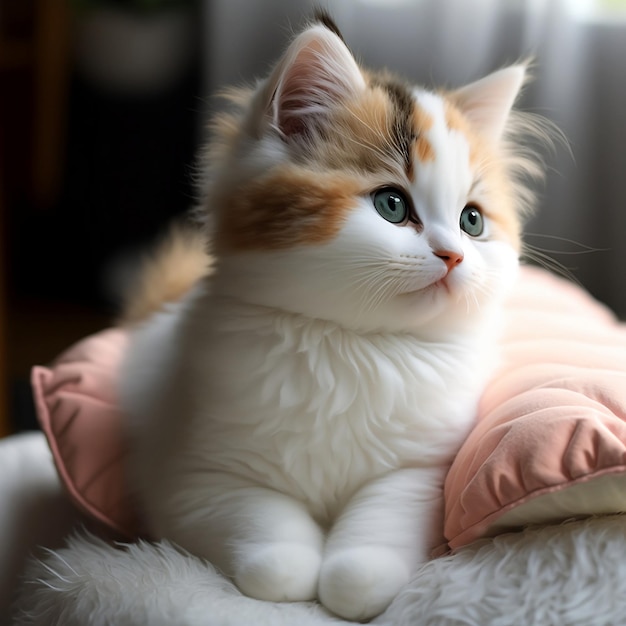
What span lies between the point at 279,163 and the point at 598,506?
21.3 inches

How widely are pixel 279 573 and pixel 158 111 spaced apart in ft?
6.65

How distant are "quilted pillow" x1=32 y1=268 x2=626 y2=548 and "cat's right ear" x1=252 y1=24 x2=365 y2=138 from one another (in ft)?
1.46

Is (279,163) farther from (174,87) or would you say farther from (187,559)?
(174,87)

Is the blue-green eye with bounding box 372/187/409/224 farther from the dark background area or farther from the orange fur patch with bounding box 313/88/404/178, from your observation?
the dark background area

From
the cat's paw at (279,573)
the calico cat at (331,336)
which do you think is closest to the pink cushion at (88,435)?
the calico cat at (331,336)

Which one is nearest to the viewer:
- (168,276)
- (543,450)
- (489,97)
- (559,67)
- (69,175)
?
(543,450)

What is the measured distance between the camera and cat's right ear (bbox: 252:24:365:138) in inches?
38.7

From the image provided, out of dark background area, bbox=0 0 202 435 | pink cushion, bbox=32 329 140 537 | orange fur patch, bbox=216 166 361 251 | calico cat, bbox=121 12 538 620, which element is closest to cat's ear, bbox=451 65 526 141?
calico cat, bbox=121 12 538 620

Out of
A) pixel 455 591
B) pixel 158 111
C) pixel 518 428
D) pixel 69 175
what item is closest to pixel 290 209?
pixel 518 428

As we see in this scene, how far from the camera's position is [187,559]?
3.27 feet

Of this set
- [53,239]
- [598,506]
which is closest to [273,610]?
[598,506]

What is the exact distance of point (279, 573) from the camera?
92 centimetres

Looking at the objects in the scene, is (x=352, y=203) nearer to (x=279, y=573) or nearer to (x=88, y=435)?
(x=279, y=573)

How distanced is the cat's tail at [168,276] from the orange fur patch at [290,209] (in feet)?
1.73
